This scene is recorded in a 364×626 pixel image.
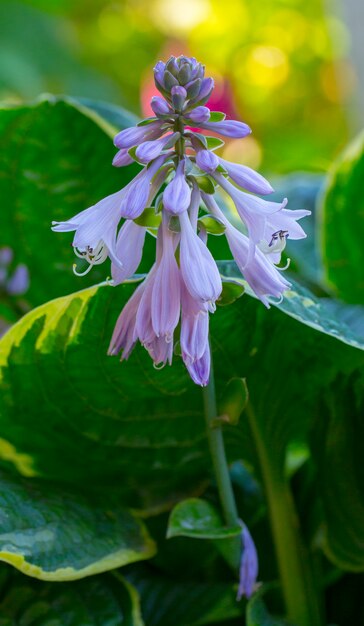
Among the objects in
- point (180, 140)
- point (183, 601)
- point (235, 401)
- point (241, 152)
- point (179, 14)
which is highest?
point (179, 14)

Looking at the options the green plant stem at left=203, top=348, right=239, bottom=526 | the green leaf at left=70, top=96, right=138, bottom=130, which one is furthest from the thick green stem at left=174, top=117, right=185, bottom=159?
the green leaf at left=70, top=96, right=138, bottom=130

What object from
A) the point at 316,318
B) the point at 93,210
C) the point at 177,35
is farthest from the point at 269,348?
→ the point at 177,35

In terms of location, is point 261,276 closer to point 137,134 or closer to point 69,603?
point 137,134

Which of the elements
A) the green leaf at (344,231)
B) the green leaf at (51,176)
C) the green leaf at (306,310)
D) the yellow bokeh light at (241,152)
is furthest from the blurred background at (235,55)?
the green leaf at (306,310)

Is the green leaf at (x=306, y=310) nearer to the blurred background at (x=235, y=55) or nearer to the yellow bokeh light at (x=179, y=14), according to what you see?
the blurred background at (x=235, y=55)

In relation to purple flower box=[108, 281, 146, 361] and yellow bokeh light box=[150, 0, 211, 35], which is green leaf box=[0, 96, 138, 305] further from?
yellow bokeh light box=[150, 0, 211, 35]

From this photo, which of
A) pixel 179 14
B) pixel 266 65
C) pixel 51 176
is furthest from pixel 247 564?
pixel 179 14

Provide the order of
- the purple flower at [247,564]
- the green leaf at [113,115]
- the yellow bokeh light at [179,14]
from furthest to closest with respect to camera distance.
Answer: the yellow bokeh light at [179,14]
the green leaf at [113,115]
the purple flower at [247,564]
